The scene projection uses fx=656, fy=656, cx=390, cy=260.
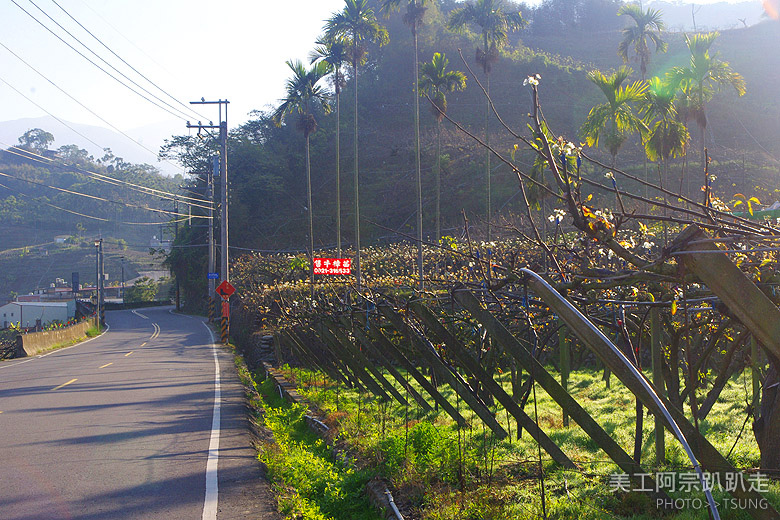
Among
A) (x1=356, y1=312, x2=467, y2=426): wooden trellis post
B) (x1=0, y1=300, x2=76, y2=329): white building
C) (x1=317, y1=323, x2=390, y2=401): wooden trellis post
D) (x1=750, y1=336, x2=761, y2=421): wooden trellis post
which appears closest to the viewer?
(x1=750, y1=336, x2=761, y2=421): wooden trellis post

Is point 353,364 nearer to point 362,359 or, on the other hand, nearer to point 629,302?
point 362,359

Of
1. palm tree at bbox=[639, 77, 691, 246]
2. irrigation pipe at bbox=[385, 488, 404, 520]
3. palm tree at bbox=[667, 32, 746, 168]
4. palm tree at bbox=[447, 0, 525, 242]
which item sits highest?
palm tree at bbox=[447, 0, 525, 242]

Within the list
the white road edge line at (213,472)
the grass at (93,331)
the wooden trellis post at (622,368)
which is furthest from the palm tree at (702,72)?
the grass at (93,331)

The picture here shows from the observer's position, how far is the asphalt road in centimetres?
674

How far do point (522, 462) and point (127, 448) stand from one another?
235 inches

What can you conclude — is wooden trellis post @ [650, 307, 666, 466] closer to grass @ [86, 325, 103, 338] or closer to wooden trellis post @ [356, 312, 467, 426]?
wooden trellis post @ [356, 312, 467, 426]

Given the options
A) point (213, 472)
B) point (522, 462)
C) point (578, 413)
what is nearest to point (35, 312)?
point (213, 472)

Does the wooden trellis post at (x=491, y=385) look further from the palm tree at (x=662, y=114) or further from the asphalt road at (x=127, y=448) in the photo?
the palm tree at (x=662, y=114)

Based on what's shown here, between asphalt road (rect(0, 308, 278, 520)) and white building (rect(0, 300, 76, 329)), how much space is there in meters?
48.6

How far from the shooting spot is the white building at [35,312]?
63312mm

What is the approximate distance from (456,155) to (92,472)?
49024mm

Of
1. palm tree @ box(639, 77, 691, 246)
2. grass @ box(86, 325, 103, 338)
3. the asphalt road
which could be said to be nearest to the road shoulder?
the asphalt road

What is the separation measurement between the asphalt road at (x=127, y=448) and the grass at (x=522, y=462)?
154 centimetres

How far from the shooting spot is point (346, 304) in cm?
1288
